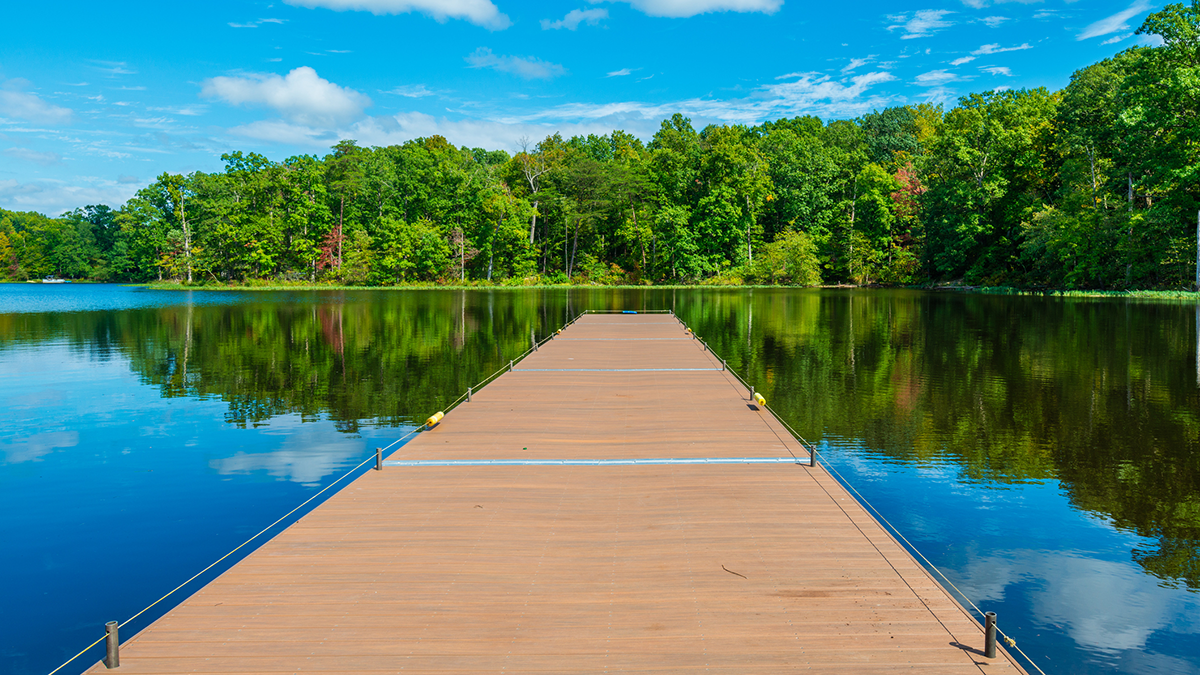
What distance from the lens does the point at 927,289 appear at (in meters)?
67.2

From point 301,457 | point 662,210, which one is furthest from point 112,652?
point 662,210

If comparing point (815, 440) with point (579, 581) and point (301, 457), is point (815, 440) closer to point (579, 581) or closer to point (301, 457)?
point (579, 581)

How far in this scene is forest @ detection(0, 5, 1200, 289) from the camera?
63125 millimetres

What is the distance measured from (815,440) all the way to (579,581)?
8330 mm

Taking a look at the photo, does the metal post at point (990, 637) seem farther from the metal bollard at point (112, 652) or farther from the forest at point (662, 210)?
the forest at point (662, 210)

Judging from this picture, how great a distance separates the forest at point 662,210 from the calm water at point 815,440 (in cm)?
3477

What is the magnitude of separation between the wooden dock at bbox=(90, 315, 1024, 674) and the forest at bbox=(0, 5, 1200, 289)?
60664mm

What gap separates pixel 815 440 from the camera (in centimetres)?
1314

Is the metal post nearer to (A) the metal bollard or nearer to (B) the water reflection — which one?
(A) the metal bollard

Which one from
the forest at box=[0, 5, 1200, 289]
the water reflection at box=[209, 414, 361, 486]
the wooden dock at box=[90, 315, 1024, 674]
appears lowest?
the water reflection at box=[209, 414, 361, 486]

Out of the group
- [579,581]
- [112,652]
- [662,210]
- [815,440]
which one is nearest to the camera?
[112,652]

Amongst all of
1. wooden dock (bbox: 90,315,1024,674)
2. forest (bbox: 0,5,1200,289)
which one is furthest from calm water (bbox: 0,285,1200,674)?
forest (bbox: 0,5,1200,289)

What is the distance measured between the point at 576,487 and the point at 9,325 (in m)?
44.3

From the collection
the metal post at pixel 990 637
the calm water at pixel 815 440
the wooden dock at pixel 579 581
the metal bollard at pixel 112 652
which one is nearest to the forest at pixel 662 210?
the calm water at pixel 815 440
